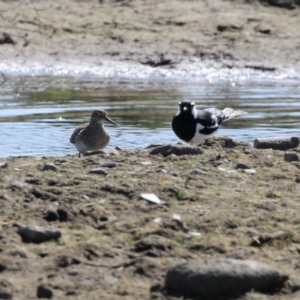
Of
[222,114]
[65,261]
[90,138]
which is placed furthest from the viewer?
[222,114]

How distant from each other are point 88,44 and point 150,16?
199cm

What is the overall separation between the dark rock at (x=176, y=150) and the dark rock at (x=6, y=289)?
11.5 feet

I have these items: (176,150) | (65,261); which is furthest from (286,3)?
(65,261)

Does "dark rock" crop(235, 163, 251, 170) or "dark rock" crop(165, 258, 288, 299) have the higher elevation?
"dark rock" crop(235, 163, 251, 170)

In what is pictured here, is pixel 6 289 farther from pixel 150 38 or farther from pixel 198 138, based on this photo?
pixel 150 38

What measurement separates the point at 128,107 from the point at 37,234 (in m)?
9.80

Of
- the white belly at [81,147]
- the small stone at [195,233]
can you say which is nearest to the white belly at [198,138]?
the white belly at [81,147]

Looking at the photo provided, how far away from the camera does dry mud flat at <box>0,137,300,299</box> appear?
515 centimetres

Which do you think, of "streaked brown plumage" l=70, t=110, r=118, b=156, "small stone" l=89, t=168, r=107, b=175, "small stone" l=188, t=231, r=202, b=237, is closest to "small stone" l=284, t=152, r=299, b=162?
"small stone" l=89, t=168, r=107, b=175

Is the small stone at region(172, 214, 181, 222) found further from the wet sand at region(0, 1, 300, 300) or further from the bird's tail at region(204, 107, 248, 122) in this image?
the bird's tail at region(204, 107, 248, 122)

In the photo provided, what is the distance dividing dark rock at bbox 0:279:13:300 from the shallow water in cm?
511

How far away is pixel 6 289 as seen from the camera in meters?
4.95

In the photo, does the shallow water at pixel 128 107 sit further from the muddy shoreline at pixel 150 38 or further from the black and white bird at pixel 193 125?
the muddy shoreline at pixel 150 38

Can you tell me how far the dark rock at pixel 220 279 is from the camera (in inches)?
197
